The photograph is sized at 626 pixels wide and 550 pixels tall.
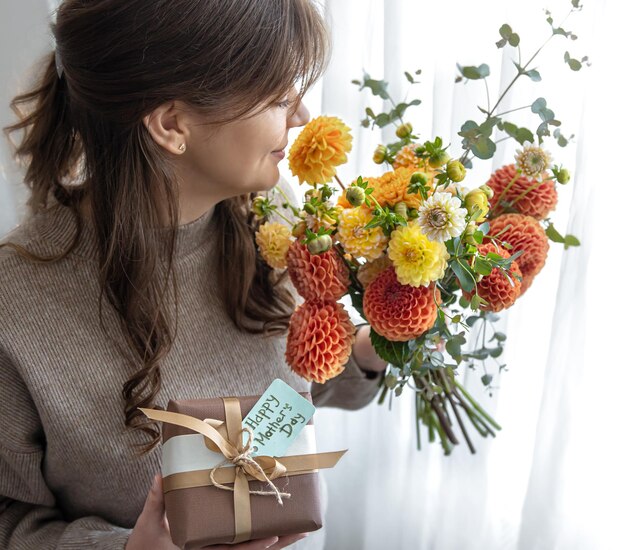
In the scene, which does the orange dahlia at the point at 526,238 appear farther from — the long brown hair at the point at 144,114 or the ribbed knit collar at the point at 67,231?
the ribbed knit collar at the point at 67,231

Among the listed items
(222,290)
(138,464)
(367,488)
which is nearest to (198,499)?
(138,464)

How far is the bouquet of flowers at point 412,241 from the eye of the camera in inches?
28.4

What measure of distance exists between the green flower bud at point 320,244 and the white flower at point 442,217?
114 mm

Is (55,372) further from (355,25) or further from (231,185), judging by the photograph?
(355,25)

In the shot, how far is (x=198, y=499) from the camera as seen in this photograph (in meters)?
0.71

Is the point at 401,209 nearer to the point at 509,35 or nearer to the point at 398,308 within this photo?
the point at 398,308

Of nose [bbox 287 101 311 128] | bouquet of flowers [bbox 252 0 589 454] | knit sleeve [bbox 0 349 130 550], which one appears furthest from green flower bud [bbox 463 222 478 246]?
knit sleeve [bbox 0 349 130 550]

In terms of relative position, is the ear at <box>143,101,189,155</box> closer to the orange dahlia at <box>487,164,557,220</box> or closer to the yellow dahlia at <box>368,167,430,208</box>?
the yellow dahlia at <box>368,167,430,208</box>

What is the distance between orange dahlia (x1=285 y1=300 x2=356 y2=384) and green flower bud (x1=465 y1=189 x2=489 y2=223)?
204mm

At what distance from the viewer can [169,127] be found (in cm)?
86

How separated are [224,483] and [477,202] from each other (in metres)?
0.42

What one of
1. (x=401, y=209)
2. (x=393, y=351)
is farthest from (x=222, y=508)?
(x=401, y=209)

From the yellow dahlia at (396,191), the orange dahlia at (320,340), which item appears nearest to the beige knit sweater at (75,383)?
the orange dahlia at (320,340)

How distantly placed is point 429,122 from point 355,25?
212 mm
